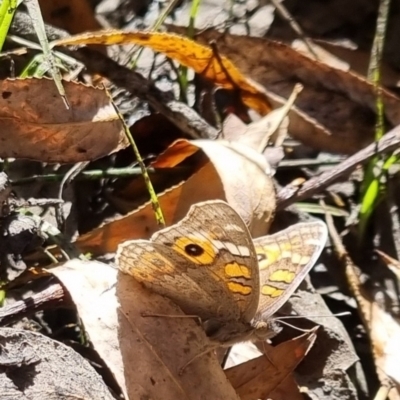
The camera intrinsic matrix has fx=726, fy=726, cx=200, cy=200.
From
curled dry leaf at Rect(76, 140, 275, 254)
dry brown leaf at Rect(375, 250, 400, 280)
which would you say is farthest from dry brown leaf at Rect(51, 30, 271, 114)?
dry brown leaf at Rect(375, 250, 400, 280)

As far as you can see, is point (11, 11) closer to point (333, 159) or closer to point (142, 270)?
point (142, 270)

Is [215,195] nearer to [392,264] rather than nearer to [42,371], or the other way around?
[392,264]

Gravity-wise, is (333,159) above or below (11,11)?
below

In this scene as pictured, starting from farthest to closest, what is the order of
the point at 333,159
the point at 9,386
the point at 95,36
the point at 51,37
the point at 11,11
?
1. the point at 333,159
2. the point at 51,37
3. the point at 95,36
4. the point at 11,11
5. the point at 9,386

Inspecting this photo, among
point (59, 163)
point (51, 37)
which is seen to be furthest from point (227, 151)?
point (51, 37)

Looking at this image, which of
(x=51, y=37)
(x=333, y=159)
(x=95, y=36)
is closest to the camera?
(x=95, y=36)

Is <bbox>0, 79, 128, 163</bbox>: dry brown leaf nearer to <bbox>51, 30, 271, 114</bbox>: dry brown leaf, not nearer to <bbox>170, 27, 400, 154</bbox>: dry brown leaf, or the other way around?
<bbox>51, 30, 271, 114</bbox>: dry brown leaf
